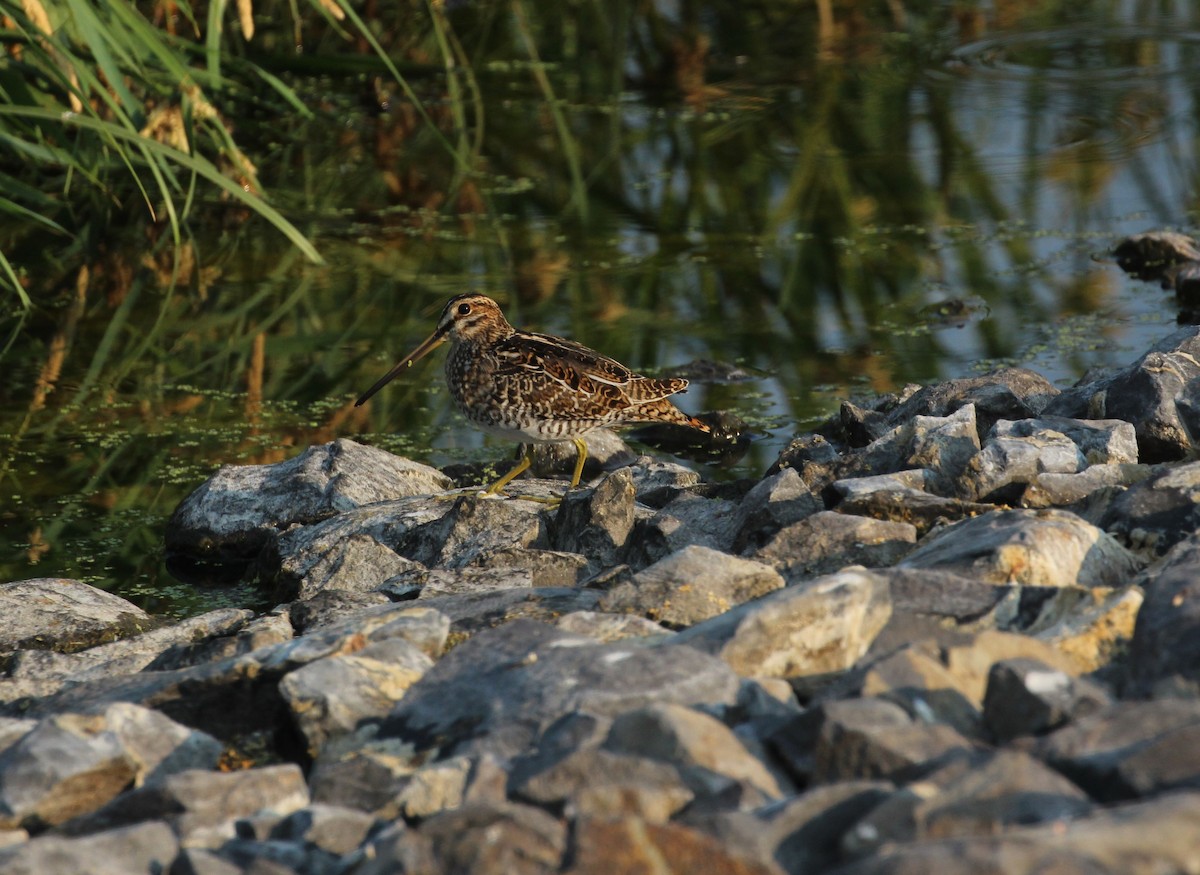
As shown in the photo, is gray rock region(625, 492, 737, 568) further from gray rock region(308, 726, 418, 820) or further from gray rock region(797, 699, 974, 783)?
gray rock region(797, 699, 974, 783)

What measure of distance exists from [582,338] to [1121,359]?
2512 mm

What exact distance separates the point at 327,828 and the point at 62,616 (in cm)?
Answer: 257

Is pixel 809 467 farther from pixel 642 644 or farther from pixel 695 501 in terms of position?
pixel 642 644

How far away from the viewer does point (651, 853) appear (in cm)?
245

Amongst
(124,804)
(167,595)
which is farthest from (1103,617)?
(167,595)

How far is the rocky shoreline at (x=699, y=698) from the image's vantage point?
254cm

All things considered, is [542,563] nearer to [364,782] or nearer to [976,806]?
[364,782]

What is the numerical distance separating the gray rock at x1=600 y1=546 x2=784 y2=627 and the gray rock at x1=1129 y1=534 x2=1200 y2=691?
0.99m

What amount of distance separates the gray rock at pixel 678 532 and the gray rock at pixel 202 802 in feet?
6.77

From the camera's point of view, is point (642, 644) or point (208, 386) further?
point (208, 386)

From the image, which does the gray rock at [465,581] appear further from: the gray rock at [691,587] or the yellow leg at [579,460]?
the yellow leg at [579,460]

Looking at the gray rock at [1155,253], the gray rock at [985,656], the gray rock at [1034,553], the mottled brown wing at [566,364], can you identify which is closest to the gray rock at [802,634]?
the gray rock at [985,656]

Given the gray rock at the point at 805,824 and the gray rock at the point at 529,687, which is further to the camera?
the gray rock at the point at 529,687

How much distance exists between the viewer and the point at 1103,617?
10.9ft
